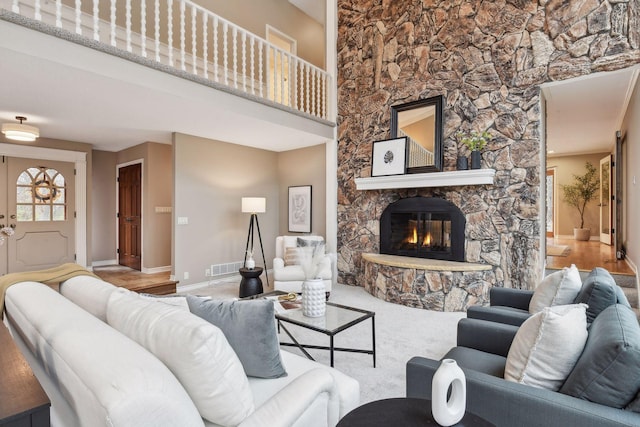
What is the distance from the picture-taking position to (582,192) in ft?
28.6

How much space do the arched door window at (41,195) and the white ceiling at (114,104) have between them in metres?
0.65

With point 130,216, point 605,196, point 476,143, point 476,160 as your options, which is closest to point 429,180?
point 476,160

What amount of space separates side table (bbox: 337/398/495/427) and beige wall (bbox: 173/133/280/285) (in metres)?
4.66

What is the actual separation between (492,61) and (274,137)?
3.29m

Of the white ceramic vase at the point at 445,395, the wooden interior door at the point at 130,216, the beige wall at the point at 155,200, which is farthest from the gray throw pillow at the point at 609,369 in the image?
the wooden interior door at the point at 130,216

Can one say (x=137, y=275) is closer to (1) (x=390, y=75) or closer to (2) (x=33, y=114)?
(2) (x=33, y=114)

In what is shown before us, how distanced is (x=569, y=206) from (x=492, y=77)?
7.05 m

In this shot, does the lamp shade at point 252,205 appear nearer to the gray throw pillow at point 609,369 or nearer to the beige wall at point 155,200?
the beige wall at point 155,200

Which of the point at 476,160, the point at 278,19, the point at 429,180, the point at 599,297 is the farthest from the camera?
the point at 278,19

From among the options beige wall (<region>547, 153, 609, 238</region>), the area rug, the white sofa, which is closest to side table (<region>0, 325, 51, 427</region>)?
the white sofa

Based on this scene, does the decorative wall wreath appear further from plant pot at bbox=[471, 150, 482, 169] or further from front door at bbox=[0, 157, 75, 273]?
plant pot at bbox=[471, 150, 482, 169]

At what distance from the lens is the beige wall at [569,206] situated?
8.91 m

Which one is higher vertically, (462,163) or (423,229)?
(462,163)

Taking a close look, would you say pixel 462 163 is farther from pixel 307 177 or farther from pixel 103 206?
pixel 103 206
